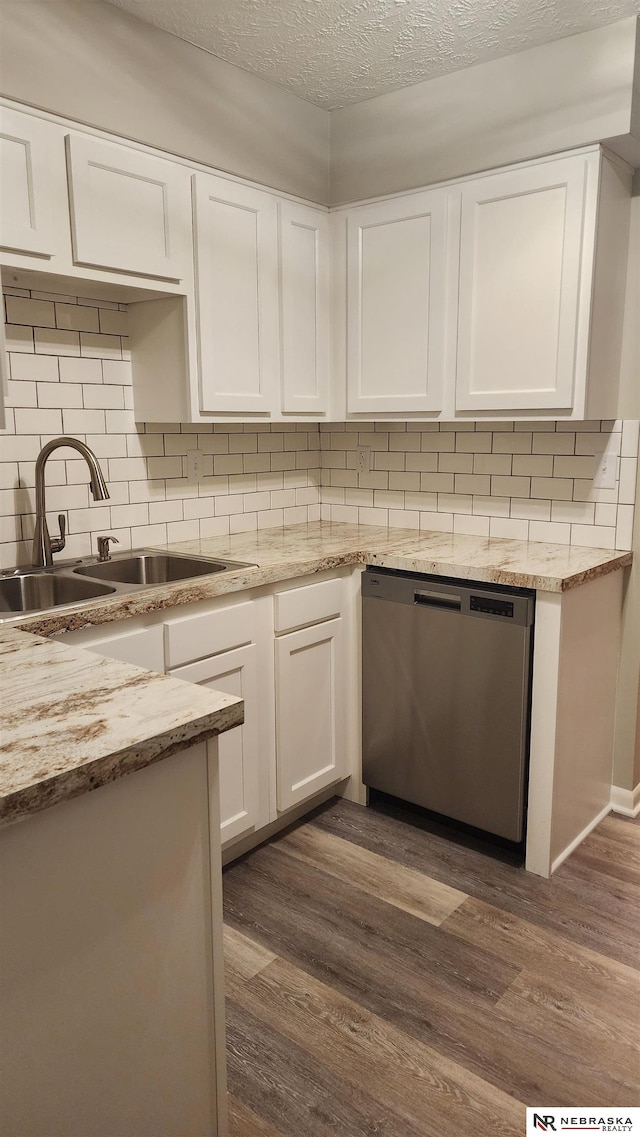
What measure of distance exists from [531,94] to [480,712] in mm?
1950

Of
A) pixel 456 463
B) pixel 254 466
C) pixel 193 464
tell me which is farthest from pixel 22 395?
pixel 456 463

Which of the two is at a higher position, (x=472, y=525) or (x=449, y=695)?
(x=472, y=525)

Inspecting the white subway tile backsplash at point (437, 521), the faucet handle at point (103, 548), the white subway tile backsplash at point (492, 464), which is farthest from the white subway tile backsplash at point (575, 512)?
the faucet handle at point (103, 548)

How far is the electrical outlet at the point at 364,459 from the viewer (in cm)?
332

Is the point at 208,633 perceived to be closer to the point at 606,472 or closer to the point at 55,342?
the point at 55,342

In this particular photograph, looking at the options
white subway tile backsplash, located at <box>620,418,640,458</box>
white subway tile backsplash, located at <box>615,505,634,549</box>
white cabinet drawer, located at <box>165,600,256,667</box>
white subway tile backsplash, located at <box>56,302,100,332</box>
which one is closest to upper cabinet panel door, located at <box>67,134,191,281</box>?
white subway tile backsplash, located at <box>56,302,100,332</box>

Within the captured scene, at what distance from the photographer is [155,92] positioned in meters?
2.28

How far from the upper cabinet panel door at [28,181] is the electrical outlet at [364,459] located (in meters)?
1.60

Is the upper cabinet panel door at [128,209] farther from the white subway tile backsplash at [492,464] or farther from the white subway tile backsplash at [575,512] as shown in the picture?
the white subway tile backsplash at [575,512]

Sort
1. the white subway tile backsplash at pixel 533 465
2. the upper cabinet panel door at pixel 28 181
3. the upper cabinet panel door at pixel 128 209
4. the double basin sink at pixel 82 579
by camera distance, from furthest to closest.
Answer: the white subway tile backsplash at pixel 533 465
the double basin sink at pixel 82 579
the upper cabinet panel door at pixel 128 209
the upper cabinet panel door at pixel 28 181

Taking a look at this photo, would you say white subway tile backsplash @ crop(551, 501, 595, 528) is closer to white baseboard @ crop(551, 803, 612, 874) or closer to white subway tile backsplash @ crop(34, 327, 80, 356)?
white baseboard @ crop(551, 803, 612, 874)

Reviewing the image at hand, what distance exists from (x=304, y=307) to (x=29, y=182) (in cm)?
117

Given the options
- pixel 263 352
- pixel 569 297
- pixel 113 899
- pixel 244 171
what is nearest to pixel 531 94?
pixel 569 297

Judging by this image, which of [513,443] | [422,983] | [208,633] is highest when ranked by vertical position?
[513,443]
